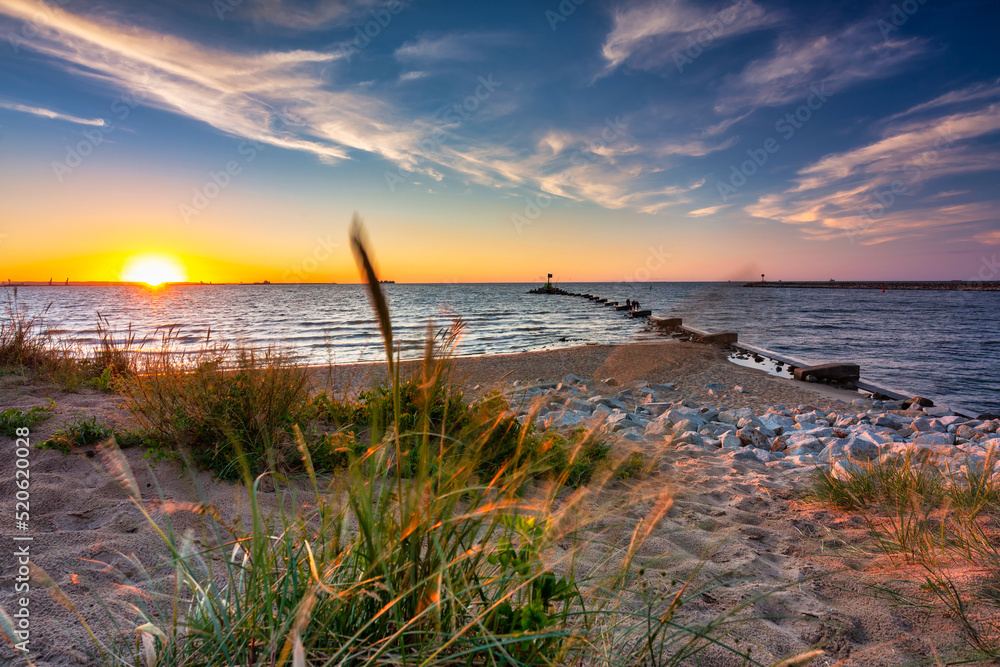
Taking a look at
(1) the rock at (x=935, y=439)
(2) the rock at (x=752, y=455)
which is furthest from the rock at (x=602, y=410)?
(1) the rock at (x=935, y=439)

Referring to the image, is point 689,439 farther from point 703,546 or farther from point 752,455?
point 703,546

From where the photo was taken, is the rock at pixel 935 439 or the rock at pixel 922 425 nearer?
the rock at pixel 935 439

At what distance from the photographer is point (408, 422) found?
4.27 metres

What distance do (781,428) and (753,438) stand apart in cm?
88

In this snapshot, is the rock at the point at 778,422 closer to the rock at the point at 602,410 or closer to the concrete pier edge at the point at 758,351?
the rock at the point at 602,410

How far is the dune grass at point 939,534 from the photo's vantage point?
2.12 m

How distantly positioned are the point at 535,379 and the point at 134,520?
7977mm

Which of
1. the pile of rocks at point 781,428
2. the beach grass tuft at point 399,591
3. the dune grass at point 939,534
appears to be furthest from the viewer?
the pile of rocks at point 781,428

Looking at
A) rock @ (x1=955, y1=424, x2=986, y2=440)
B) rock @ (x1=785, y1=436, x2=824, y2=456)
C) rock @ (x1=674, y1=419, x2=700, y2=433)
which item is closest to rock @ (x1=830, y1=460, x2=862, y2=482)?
rock @ (x1=785, y1=436, x2=824, y2=456)

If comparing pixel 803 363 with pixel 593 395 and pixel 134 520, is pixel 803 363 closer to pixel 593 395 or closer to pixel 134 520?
pixel 593 395

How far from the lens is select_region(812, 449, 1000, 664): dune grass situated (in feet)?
6.96

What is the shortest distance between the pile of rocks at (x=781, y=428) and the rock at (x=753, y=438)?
11 mm

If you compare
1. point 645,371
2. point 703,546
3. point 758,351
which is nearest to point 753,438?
point 703,546

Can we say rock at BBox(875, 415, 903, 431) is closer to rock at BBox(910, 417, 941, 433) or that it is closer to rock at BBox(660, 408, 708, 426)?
rock at BBox(910, 417, 941, 433)
